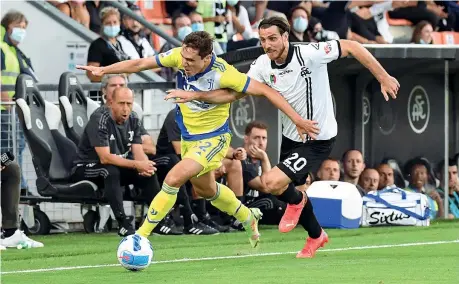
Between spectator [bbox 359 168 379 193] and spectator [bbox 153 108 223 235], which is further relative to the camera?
spectator [bbox 359 168 379 193]

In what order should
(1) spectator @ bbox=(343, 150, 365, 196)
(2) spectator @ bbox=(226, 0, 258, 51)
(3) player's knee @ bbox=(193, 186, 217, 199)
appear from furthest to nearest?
(2) spectator @ bbox=(226, 0, 258, 51)
(1) spectator @ bbox=(343, 150, 365, 196)
(3) player's knee @ bbox=(193, 186, 217, 199)

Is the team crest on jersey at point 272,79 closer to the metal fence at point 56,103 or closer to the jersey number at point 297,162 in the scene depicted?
the jersey number at point 297,162

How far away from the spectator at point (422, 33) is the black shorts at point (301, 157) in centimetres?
1130

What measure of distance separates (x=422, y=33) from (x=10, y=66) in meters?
8.89

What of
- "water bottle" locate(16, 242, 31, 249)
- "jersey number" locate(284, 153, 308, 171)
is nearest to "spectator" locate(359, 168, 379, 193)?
"water bottle" locate(16, 242, 31, 249)

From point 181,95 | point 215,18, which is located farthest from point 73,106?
point 181,95

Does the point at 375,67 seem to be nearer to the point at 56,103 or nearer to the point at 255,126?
the point at 255,126

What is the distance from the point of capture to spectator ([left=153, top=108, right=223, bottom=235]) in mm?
15406

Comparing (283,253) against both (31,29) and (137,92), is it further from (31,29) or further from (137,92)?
(31,29)

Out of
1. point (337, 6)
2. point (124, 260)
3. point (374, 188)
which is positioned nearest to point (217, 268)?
point (124, 260)

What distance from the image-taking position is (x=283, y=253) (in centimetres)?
1227

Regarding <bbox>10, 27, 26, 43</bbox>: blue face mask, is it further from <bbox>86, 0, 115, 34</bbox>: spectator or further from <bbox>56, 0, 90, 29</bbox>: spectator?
<bbox>86, 0, 115, 34</bbox>: spectator

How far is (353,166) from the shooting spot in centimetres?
1797

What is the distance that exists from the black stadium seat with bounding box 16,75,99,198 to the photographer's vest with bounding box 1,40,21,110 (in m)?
0.94
